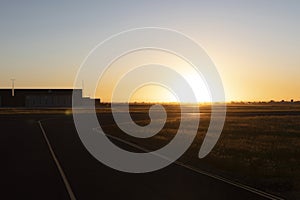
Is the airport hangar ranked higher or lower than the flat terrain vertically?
higher

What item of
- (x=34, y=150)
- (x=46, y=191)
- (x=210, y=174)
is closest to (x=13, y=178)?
(x=46, y=191)

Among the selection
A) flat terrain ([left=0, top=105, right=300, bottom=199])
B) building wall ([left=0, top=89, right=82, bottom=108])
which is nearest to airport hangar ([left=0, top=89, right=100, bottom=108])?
building wall ([left=0, top=89, right=82, bottom=108])

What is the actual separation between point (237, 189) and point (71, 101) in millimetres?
123989

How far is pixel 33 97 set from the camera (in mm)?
129500

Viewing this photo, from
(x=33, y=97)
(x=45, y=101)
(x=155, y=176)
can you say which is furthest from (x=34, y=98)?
(x=155, y=176)

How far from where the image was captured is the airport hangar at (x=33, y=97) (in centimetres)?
12850

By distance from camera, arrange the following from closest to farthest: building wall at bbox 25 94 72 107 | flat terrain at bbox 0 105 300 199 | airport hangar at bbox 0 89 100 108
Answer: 1. flat terrain at bbox 0 105 300 199
2. airport hangar at bbox 0 89 100 108
3. building wall at bbox 25 94 72 107

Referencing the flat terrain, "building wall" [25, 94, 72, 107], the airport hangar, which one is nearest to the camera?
the flat terrain

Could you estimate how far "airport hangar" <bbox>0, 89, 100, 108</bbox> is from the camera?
422ft

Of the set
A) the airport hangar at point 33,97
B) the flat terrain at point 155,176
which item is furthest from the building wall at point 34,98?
the flat terrain at point 155,176

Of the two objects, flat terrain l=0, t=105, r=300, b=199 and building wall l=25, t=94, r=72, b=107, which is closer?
flat terrain l=0, t=105, r=300, b=199

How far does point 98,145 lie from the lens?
2383cm

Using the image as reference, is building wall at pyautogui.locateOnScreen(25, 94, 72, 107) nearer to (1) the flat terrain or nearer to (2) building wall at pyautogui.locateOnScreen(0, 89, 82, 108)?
(2) building wall at pyautogui.locateOnScreen(0, 89, 82, 108)

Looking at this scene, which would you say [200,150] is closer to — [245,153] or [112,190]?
[245,153]
